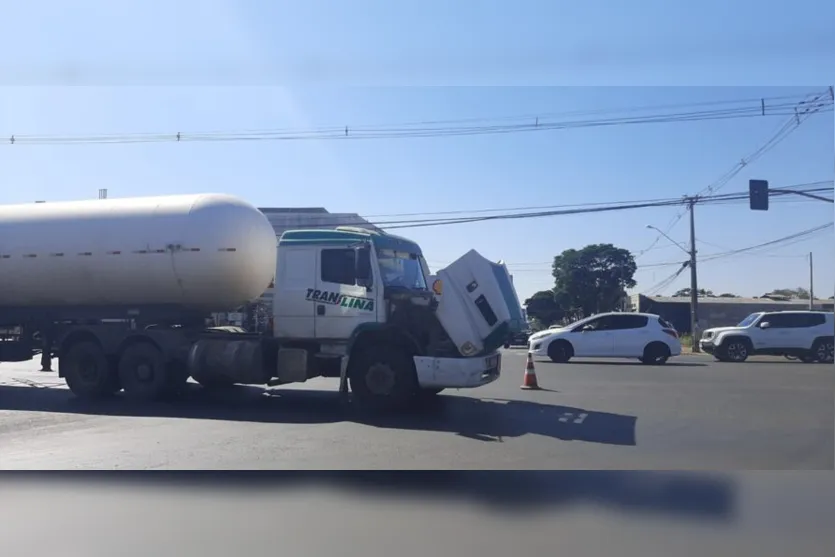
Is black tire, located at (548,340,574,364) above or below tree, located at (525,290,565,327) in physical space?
below

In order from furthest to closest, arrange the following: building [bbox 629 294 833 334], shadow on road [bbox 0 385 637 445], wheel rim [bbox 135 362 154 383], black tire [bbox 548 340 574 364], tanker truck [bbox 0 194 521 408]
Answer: building [bbox 629 294 833 334] → black tire [bbox 548 340 574 364] → wheel rim [bbox 135 362 154 383] → tanker truck [bbox 0 194 521 408] → shadow on road [bbox 0 385 637 445]

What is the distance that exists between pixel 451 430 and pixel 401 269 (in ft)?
10.3

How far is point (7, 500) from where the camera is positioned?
7766mm

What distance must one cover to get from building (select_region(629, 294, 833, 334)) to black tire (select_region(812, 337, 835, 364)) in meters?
1.13

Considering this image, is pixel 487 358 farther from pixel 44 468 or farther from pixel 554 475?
pixel 44 468

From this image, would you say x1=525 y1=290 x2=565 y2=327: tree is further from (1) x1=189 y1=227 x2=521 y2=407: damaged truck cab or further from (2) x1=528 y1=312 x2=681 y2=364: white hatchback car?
(1) x1=189 y1=227 x2=521 y2=407: damaged truck cab

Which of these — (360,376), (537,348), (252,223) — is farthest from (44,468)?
(537,348)

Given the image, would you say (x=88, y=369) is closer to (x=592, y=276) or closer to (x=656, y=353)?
(x=592, y=276)

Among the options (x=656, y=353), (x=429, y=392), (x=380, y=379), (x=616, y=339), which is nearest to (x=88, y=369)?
(x=380, y=379)

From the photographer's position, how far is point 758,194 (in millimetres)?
11742

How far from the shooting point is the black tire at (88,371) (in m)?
13.7

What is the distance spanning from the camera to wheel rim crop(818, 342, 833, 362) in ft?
74.4

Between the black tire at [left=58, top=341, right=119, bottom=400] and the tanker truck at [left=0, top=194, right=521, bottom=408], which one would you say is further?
the black tire at [left=58, top=341, right=119, bottom=400]

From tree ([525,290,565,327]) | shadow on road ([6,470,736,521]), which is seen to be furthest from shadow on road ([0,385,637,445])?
tree ([525,290,565,327])
